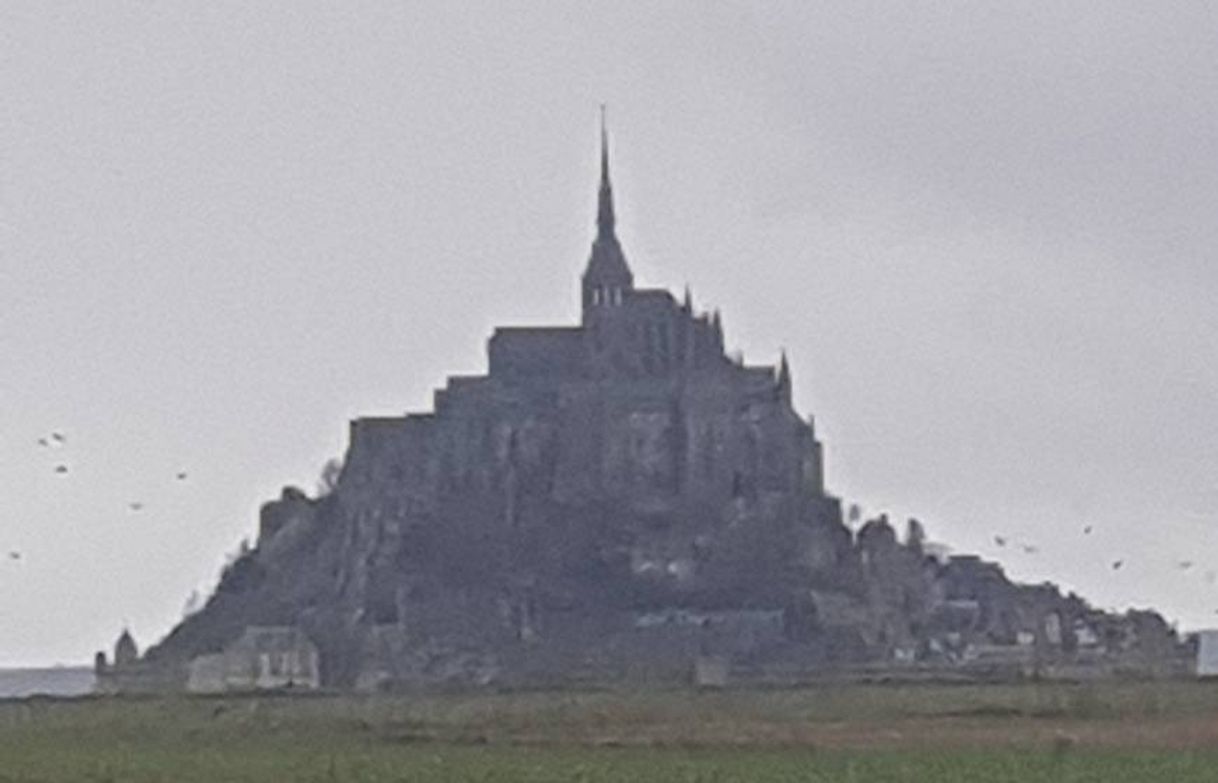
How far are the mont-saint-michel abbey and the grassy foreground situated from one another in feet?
226

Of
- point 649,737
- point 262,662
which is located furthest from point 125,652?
point 649,737

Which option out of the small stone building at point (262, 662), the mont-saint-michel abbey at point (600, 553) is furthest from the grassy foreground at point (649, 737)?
the mont-saint-michel abbey at point (600, 553)

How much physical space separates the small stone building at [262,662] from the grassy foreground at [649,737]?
59783mm

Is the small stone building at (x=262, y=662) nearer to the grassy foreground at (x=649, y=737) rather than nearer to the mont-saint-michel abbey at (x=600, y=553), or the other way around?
the mont-saint-michel abbey at (x=600, y=553)

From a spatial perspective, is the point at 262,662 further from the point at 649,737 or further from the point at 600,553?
the point at 649,737

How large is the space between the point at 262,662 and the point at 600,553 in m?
19.7

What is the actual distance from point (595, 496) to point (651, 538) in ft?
15.7

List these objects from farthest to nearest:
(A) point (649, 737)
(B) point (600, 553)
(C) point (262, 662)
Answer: (B) point (600, 553) < (C) point (262, 662) < (A) point (649, 737)

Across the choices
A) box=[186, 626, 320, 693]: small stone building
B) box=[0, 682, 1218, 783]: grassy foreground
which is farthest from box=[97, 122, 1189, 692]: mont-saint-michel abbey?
box=[0, 682, 1218, 783]: grassy foreground

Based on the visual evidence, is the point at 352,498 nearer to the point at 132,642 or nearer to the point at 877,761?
the point at 132,642

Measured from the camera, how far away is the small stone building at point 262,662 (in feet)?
550

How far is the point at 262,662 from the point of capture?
171m

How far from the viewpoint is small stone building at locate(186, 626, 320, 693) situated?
550 feet

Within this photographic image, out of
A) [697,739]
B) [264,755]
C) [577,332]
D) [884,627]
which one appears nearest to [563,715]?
[697,739]
